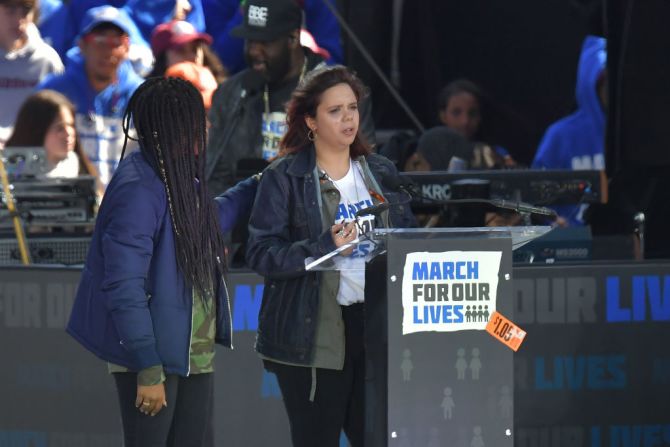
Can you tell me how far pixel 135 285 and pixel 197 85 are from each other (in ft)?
15.8

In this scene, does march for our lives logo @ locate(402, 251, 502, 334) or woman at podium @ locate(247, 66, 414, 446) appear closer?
march for our lives logo @ locate(402, 251, 502, 334)

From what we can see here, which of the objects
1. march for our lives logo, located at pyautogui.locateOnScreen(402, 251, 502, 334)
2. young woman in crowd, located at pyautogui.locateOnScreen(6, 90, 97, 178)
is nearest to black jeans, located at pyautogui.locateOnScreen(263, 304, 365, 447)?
march for our lives logo, located at pyautogui.locateOnScreen(402, 251, 502, 334)

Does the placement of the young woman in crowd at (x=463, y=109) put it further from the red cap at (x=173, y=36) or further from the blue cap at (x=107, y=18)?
the blue cap at (x=107, y=18)

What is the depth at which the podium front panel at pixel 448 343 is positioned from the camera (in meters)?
4.82

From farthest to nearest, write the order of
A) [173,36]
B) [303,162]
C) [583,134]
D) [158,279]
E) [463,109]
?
[463,109]
[173,36]
[583,134]
[303,162]
[158,279]

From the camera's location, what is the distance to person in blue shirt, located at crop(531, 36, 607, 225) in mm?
9461

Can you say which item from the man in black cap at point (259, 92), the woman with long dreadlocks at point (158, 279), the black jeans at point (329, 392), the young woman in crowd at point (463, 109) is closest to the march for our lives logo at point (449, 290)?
the black jeans at point (329, 392)

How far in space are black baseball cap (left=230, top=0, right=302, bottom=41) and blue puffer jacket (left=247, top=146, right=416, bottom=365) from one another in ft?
9.44

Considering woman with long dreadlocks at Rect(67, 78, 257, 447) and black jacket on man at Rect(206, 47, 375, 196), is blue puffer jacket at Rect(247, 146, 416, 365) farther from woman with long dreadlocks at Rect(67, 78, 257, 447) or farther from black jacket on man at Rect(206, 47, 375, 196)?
black jacket on man at Rect(206, 47, 375, 196)

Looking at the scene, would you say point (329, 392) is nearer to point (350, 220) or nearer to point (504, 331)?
point (350, 220)

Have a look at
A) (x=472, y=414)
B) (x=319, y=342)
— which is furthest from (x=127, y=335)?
(x=472, y=414)

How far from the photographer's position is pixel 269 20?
820 cm

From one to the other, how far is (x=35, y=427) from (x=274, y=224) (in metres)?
2.14

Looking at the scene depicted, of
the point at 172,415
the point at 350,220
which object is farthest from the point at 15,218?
the point at 172,415
